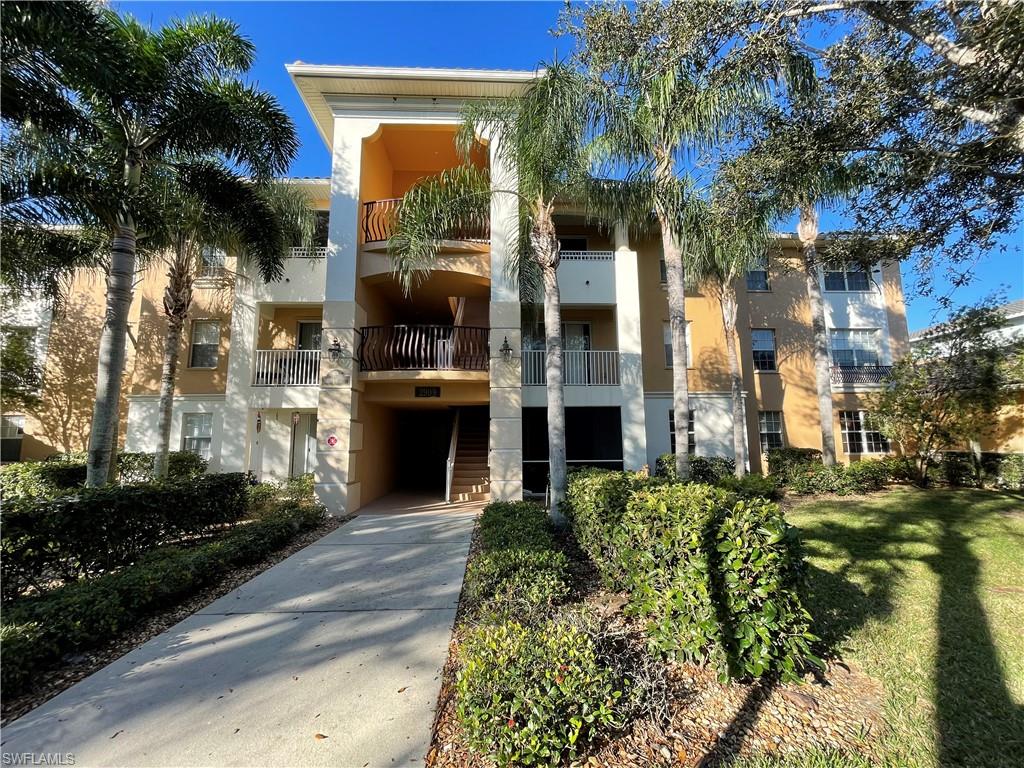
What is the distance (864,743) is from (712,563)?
128cm

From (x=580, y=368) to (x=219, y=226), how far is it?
399 inches

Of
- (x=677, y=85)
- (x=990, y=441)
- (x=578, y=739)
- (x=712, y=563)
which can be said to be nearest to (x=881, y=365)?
(x=990, y=441)

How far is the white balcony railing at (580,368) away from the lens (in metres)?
13.3

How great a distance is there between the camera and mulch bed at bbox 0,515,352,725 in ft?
10.8

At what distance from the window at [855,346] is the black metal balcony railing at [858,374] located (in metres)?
0.32

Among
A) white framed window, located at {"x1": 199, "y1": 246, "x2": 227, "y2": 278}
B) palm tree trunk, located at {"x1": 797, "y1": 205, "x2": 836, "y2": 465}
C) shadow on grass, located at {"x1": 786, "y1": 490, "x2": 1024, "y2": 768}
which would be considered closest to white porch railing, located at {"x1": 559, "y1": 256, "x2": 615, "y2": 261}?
palm tree trunk, located at {"x1": 797, "y1": 205, "x2": 836, "y2": 465}

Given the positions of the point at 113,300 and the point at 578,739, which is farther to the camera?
the point at 113,300

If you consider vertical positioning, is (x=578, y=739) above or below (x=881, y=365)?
below

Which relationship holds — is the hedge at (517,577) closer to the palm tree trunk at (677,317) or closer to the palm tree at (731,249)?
the palm tree trunk at (677,317)

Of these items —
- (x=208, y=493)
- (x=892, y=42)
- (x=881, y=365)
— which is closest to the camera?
(x=892, y=42)

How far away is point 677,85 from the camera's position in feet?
21.9

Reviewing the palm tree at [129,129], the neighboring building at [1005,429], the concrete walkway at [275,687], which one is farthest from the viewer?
the neighboring building at [1005,429]

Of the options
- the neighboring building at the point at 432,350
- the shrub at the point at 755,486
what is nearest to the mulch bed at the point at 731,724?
the shrub at the point at 755,486

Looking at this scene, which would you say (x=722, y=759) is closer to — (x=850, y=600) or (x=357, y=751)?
(x=357, y=751)
